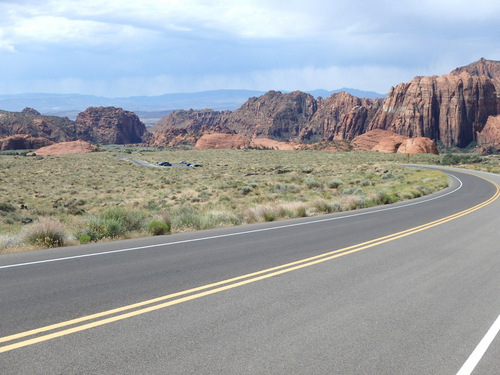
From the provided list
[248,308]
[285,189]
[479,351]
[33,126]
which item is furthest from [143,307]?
[33,126]

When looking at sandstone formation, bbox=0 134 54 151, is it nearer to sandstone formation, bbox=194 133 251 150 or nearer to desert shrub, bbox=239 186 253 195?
sandstone formation, bbox=194 133 251 150

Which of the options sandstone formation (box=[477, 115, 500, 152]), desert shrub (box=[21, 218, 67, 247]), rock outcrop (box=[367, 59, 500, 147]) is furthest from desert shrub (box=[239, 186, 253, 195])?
rock outcrop (box=[367, 59, 500, 147])

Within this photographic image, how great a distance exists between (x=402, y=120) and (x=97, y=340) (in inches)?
6837

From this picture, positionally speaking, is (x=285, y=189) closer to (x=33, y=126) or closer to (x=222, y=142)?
(x=222, y=142)

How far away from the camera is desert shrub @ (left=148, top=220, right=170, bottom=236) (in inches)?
480

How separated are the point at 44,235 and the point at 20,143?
14999 centimetres

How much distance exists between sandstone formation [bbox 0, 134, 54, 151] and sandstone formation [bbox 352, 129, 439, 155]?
344 ft

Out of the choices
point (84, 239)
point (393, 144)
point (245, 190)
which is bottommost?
point (393, 144)

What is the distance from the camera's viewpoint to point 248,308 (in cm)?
593

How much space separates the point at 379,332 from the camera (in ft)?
17.4

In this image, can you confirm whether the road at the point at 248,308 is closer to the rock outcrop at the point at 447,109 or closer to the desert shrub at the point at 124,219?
the desert shrub at the point at 124,219

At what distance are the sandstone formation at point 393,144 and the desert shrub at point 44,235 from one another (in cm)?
11140

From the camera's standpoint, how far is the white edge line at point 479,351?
447cm

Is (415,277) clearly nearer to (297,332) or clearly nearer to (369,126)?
(297,332)
